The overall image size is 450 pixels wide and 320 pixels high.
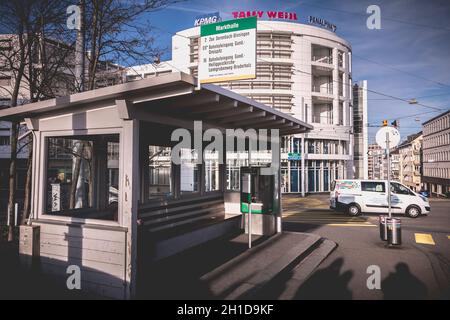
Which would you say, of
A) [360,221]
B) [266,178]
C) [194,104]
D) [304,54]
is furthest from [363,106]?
[194,104]

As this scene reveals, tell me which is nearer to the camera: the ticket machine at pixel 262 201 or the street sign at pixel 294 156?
the ticket machine at pixel 262 201

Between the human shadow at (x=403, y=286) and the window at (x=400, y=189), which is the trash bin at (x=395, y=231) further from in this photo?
the window at (x=400, y=189)

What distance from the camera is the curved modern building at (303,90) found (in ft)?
104

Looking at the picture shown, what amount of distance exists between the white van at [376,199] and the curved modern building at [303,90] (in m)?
13.6

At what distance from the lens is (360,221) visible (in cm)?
1401

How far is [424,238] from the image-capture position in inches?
411

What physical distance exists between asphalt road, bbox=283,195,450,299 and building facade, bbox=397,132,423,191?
6789 centimetres

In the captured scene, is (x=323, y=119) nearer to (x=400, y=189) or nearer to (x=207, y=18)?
(x=207, y=18)

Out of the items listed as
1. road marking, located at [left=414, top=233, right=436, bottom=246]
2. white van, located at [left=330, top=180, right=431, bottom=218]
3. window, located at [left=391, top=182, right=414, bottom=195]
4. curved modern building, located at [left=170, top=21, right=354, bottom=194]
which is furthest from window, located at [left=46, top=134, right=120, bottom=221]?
curved modern building, located at [left=170, top=21, right=354, bottom=194]

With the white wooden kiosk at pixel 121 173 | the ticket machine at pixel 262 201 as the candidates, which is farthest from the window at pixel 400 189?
the white wooden kiosk at pixel 121 173

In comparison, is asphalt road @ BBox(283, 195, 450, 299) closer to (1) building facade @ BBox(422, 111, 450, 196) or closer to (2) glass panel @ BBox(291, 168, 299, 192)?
(2) glass panel @ BBox(291, 168, 299, 192)

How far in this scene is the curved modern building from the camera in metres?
31.6
